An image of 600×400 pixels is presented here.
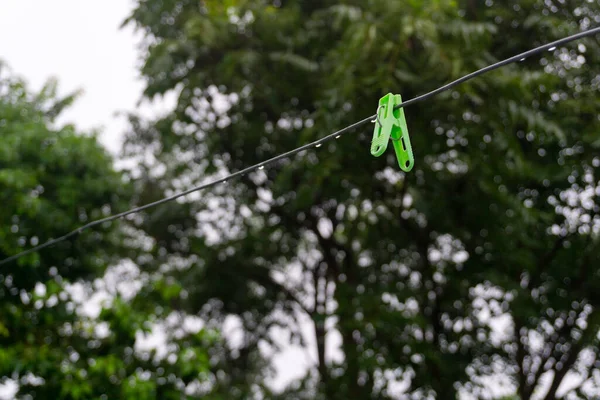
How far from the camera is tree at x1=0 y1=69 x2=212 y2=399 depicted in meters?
5.75

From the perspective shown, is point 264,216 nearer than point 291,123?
No

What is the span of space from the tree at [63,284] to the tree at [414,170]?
1.05 m

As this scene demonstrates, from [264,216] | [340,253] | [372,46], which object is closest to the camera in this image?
[372,46]

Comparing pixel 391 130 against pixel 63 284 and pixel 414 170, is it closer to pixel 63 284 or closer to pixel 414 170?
pixel 414 170

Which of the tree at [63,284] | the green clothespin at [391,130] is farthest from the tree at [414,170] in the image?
the green clothespin at [391,130]

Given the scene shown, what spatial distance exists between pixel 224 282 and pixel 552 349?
142 inches

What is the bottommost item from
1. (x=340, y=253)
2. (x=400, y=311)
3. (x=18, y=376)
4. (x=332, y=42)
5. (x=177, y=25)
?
(x=340, y=253)

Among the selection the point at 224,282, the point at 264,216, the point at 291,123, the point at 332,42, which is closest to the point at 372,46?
the point at 332,42

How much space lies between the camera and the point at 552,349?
21.5ft

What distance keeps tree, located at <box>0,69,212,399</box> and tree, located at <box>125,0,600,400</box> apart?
1.05m

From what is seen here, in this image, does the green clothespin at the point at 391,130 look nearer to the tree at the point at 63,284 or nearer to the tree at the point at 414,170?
the tree at the point at 414,170

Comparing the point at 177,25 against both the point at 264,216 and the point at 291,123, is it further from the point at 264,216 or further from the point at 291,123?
the point at 264,216

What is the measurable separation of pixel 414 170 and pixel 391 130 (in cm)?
401

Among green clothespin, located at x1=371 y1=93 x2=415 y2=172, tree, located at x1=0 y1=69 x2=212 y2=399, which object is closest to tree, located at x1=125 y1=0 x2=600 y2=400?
tree, located at x1=0 y1=69 x2=212 y2=399
